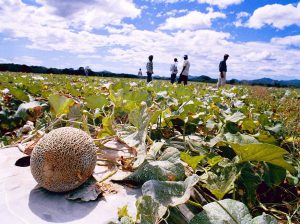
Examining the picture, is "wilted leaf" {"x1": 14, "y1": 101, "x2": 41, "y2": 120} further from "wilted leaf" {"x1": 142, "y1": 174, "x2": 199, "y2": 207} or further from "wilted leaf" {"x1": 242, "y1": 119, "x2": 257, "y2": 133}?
"wilted leaf" {"x1": 142, "y1": 174, "x2": 199, "y2": 207}

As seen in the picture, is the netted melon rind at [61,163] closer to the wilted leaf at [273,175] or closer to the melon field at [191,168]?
the melon field at [191,168]

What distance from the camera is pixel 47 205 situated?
130 cm

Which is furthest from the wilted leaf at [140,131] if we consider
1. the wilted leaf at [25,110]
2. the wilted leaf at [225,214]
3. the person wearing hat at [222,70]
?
the person wearing hat at [222,70]

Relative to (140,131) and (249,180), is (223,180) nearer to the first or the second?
(249,180)

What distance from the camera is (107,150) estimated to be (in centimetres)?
192

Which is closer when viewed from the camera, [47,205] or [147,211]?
[147,211]

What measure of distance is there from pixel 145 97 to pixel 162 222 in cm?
155

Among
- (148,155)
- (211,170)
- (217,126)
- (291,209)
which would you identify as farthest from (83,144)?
(217,126)

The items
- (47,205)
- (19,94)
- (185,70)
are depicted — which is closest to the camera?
(47,205)

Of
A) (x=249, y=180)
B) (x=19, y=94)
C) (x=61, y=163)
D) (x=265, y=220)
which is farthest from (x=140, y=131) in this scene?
(x=19, y=94)

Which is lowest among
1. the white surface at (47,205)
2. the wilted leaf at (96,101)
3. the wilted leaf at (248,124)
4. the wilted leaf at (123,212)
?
the white surface at (47,205)

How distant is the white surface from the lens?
1.20m

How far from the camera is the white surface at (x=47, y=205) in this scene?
3.92 ft

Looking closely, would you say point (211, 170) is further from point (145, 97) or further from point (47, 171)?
point (145, 97)
